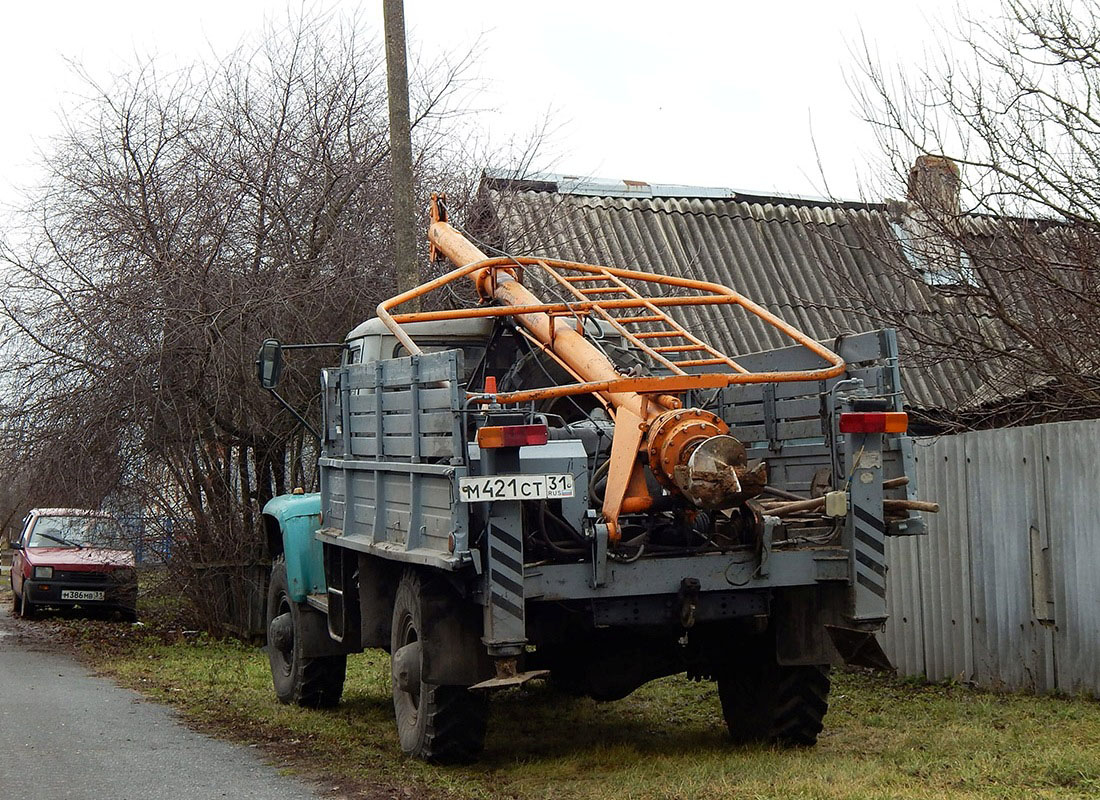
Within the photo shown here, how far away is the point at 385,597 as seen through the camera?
9.06 meters

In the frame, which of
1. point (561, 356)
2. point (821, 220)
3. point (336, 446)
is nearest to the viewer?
point (561, 356)

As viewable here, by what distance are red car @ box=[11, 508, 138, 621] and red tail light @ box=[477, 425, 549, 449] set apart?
10.1 m

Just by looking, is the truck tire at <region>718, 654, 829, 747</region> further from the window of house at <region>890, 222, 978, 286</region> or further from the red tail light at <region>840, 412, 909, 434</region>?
the window of house at <region>890, 222, 978, 286</region>

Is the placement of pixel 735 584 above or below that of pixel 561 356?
below

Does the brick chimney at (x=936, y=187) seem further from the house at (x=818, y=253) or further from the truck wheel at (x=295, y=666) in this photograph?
the truck wheel at (x=295, y=666)

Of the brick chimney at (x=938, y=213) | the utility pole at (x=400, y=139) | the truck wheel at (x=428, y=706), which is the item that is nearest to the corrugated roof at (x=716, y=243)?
the utility pole at (x=400, y=139)

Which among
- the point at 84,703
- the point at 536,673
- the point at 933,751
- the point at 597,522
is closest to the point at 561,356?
the point at 597,522

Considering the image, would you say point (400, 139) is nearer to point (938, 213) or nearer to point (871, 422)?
point (938, 213)

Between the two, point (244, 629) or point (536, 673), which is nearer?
point (536, 673)

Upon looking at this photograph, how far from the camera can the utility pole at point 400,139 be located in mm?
12789

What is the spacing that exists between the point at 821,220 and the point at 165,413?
32.9 feet

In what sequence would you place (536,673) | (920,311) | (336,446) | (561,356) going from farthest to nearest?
(920,311), (336,446), (561,356), (536,673)

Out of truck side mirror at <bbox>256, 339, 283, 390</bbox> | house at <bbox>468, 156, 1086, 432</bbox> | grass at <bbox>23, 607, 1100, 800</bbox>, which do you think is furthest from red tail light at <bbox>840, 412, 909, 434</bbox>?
truck side mirror at <bbox>256, 339, 283, 390</bbox>

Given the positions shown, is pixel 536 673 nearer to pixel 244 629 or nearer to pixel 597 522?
pixel 597 522
